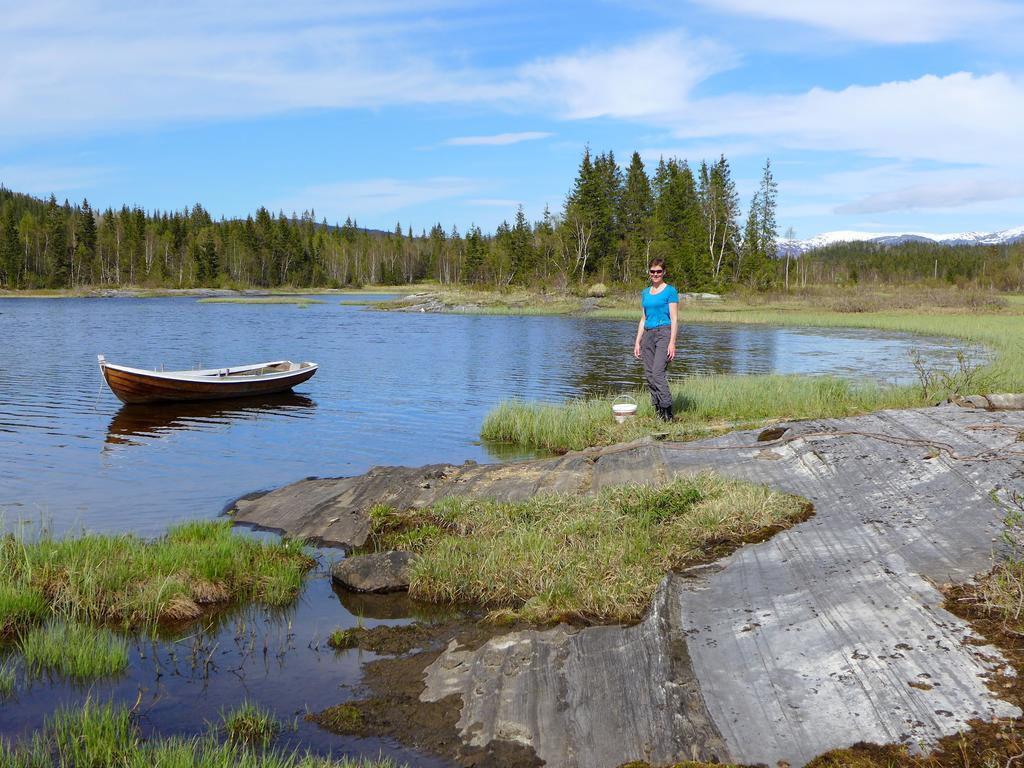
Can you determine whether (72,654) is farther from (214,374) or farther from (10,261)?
(10,261)

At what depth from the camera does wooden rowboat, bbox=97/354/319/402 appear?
1934 centimetres

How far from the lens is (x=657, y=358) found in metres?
12.3

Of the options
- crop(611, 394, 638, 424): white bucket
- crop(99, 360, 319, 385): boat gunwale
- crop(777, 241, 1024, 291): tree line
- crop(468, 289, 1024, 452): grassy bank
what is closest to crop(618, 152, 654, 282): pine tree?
crop(777, 241, 1024, 291): tree line

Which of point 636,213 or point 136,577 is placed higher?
point 636,213

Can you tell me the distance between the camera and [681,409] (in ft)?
48.6

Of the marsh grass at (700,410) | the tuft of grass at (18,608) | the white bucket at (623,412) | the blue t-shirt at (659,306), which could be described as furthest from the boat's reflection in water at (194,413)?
the blue t-shirt at (659,306)

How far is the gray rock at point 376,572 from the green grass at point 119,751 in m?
2.80

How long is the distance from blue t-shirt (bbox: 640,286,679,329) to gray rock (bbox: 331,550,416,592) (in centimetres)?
581

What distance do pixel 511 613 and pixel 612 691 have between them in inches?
71.4

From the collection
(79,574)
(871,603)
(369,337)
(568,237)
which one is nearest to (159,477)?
(79,574)

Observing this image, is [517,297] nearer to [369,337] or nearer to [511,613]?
[369,337]

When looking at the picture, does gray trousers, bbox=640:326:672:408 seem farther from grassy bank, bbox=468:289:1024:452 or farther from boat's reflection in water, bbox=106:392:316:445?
boat's reflection in water, bbox=106:392:316:445

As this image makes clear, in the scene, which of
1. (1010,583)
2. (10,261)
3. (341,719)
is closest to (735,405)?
(1010,583)

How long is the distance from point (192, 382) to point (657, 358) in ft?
42.1
